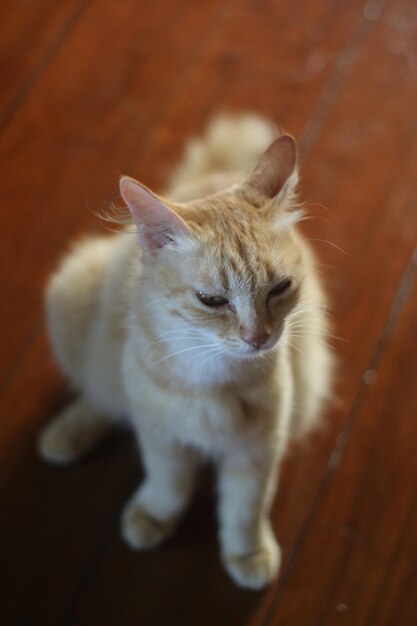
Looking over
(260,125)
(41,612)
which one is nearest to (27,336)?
(41,612)

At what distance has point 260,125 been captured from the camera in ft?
4.25

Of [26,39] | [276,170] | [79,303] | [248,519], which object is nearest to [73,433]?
[79,303]

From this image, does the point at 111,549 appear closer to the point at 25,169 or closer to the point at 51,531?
the point at 51,531

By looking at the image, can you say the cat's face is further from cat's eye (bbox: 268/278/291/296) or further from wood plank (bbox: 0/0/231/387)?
wood plank (bbox: 0/0/231/387)

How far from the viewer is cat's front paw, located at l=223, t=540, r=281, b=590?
1.08 metres

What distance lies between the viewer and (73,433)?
1.19m

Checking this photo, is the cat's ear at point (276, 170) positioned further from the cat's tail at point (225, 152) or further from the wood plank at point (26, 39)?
the wood plank at point (26, 39)

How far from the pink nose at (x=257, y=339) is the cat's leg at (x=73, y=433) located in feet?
1.64

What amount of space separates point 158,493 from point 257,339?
1.32 ft

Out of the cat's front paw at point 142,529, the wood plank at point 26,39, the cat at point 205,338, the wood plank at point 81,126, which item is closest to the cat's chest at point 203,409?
the cat at point 205,338

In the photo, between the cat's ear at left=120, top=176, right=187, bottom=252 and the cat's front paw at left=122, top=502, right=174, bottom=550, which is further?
the cat's front paw at left=122, top=502, right=174, bottom=550

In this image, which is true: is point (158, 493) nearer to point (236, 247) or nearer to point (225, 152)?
point (236, 247)

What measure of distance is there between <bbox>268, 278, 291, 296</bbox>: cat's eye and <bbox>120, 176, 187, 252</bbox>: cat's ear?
13 centimetres

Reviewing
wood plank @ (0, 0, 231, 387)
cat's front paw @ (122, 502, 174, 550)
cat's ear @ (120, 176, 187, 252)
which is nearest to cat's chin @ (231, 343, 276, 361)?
cat's ear @ (120, 176, 187, 252)
